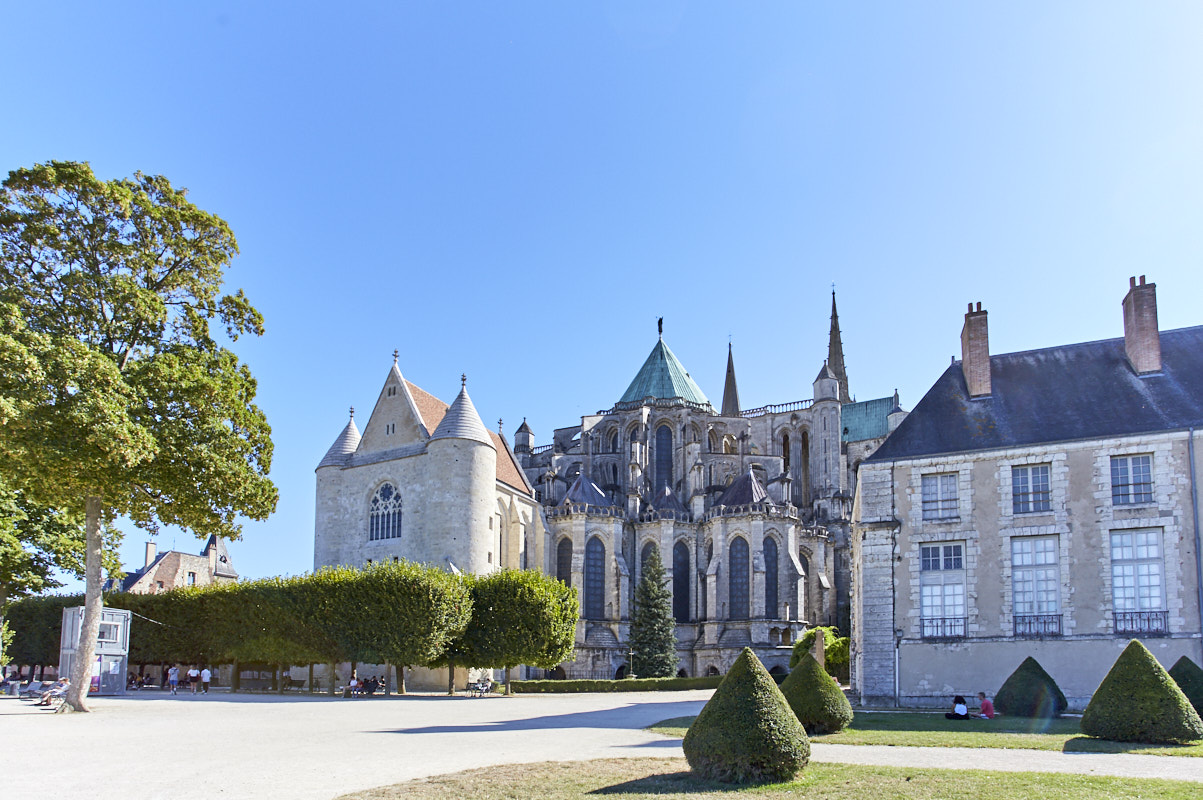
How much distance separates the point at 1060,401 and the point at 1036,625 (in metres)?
5.71

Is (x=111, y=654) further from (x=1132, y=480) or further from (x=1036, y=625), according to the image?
(x=1132, y=480)

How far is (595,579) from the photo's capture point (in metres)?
52.3

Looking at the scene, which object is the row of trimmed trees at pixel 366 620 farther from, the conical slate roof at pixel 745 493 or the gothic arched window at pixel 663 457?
the gothic arched window at pixel 663 457

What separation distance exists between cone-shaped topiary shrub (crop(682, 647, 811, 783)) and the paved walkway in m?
2.34

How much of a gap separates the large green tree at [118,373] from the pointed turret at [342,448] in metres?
24.3

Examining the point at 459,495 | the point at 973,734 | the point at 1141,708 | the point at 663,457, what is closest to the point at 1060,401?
the point at 973,734

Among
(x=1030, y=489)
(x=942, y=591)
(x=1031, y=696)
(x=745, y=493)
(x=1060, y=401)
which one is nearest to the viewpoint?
(x=1031, y=696)

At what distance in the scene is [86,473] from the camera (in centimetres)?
2000

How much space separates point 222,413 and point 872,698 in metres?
16.6

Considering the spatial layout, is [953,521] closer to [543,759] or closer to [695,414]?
[543,759]

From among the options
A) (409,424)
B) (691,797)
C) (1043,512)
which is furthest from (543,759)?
(409,424)

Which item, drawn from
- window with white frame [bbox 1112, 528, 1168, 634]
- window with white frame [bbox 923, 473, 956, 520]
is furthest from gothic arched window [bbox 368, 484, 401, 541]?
window with white frame [bbox 1112, 528, 1168, 634]

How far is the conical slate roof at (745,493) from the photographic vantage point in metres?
52.9

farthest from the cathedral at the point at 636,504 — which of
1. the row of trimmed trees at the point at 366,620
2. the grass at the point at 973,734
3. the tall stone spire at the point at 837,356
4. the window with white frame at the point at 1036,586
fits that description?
the grass at the point at 973,734
